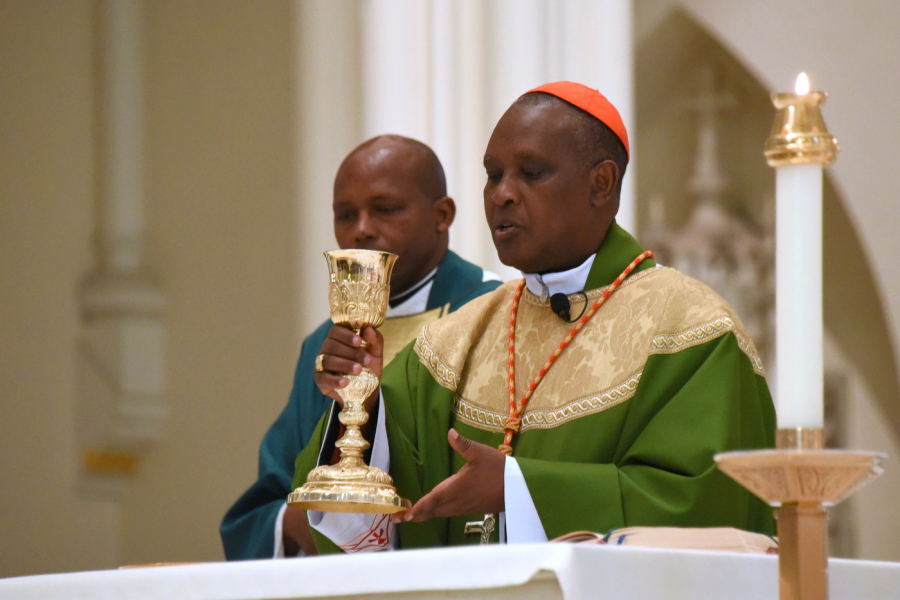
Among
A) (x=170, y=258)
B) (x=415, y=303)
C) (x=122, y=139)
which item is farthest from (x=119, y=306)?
(x=415, y=303)

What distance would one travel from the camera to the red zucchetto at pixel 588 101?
3.01 meters

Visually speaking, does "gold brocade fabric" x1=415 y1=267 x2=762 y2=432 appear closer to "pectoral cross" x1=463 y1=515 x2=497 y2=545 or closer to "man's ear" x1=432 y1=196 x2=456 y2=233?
"pectoral cross" x1=463 y1=515 x2=497 y2=545

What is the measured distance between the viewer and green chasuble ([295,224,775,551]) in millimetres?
2557

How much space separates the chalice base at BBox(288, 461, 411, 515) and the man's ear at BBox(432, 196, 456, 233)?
1552mm

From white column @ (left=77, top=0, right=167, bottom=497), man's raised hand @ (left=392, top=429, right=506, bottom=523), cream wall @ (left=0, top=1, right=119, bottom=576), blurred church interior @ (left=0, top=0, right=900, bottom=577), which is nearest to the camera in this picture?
man's raised hand @ (left=392, top=429, right=506, bottom=523)

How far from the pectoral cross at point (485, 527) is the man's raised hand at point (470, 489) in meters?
0.33

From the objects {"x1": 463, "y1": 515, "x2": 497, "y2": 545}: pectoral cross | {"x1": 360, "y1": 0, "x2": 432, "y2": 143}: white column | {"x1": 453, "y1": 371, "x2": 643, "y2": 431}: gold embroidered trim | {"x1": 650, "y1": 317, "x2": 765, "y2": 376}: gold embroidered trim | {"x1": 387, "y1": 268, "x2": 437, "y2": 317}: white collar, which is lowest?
{"x1": 463, "y1": 515, "x2": 497, "y2": 545}: pectoral cross

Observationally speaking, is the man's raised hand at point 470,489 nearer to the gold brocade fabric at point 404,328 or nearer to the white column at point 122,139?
the gold brocade fabric at point 404,328

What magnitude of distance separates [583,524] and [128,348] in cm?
437

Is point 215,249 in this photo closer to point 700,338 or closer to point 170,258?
point 170,258

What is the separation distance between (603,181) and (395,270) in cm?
105

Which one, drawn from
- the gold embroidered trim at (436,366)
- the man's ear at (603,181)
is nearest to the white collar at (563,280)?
the man's ear at (603,181)

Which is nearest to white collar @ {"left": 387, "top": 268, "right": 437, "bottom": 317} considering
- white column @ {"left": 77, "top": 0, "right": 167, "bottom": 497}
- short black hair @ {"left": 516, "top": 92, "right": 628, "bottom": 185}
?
short black hair @ {"left": 516, "top": 92, "right": 628, "bottom": 185}

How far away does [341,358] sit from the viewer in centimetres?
262
